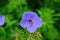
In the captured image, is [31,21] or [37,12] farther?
[37,12]

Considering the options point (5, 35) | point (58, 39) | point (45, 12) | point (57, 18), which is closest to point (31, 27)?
point (5, 35)

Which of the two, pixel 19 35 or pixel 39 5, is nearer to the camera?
pixel 19 35

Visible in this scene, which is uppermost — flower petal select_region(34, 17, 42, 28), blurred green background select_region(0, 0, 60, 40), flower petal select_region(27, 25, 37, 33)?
blurred green background select_region(0, 0, 60, 40)

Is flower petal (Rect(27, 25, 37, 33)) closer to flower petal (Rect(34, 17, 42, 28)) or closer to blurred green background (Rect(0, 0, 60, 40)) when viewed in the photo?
flower petal (Rect(34, 17, 42, 28))

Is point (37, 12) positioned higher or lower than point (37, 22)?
higher

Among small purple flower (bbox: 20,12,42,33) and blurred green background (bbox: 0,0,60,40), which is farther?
blurred green background (bbox: 0,0,60,40)

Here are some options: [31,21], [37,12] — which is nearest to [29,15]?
[31,21]

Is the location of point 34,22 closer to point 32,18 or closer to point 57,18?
point 32,18

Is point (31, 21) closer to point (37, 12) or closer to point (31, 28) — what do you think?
point (31, 28)

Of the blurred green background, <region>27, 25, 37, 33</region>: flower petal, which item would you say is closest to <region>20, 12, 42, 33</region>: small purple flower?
<region>27, 25, 37, 33</region>: flower petal
